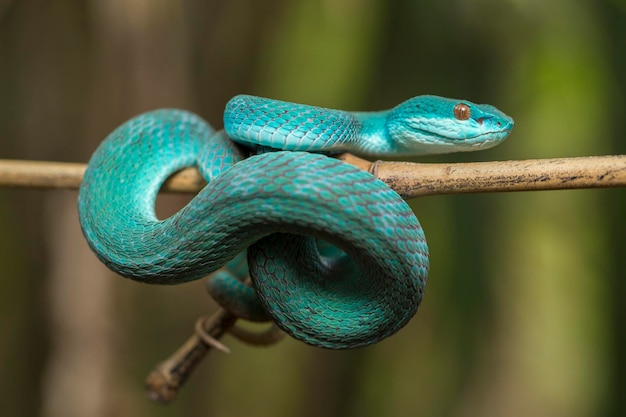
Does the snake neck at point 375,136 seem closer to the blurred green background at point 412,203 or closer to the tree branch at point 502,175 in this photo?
the tree branch at point 502,175

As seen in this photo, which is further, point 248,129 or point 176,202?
point 176,202

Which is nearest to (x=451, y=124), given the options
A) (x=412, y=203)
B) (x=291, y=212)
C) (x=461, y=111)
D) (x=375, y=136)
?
(x=461, y=111)

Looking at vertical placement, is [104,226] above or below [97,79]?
below

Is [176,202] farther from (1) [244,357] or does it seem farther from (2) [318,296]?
(2) [318,296]

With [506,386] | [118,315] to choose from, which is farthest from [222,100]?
[506,386]

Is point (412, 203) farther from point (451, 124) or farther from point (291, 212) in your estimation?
point (291, 212)
